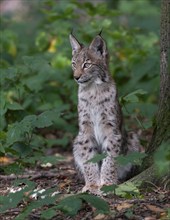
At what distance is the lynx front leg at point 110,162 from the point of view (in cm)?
661

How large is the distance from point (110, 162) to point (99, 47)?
122cm

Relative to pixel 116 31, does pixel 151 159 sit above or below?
below

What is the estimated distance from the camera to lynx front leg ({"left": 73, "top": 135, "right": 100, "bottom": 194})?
6.66 metres

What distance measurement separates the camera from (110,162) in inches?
261

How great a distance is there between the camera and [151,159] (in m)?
6.39

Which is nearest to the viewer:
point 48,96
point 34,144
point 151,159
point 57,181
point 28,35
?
point 151,159

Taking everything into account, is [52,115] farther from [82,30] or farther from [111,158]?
[82,30]

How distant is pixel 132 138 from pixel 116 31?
3323 mm

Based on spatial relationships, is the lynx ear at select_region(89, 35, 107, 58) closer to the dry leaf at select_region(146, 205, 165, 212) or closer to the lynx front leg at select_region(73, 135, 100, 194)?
the lynx front leg at select_region(73, 135, 100, 194)

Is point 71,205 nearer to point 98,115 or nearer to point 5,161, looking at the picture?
point 98,115

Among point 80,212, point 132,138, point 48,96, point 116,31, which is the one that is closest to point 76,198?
point 80,212

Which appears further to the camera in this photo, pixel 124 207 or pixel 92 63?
pixel 92 63

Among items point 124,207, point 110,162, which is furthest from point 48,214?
point 110,162

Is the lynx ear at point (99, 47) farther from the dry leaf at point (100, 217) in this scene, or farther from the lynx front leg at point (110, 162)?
the dry leaf at point (100, 217)
